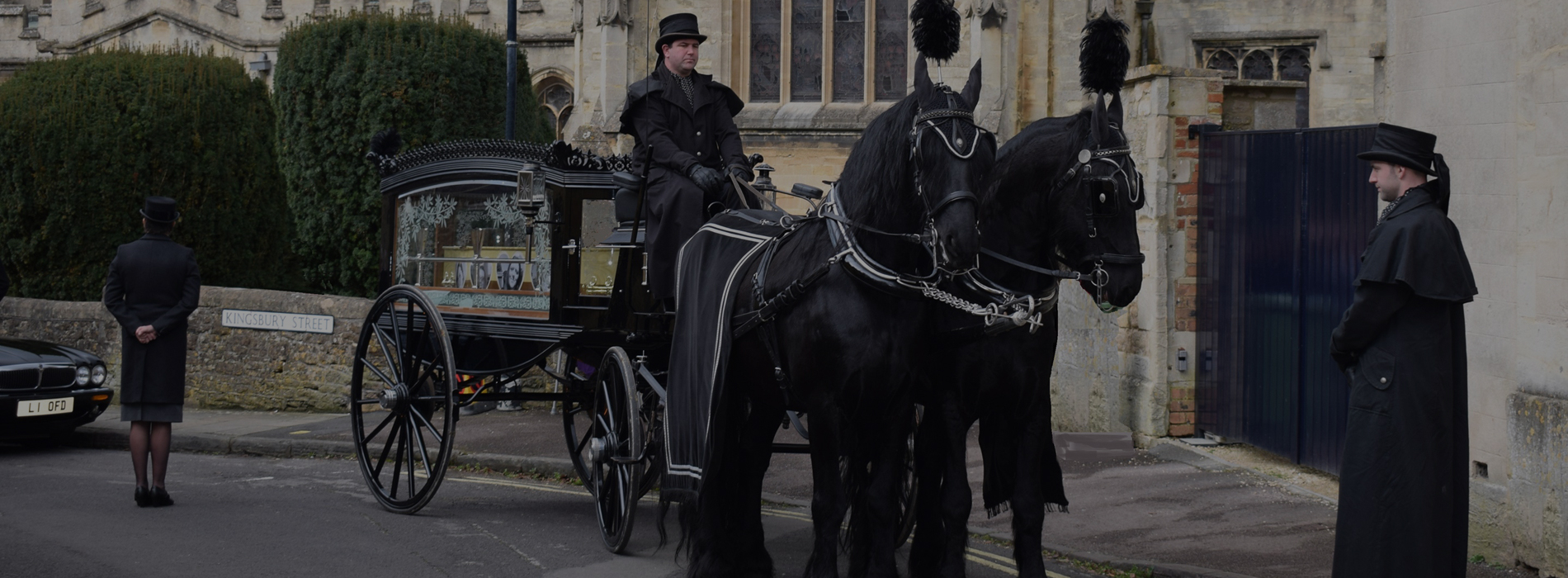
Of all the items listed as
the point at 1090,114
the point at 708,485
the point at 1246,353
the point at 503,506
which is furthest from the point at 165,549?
the point at 1246,353

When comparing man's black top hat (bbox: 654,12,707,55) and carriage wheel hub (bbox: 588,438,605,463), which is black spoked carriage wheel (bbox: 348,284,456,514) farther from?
man's black top hat (bbox: 654,12,707,55)

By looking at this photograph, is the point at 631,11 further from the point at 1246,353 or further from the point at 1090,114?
the point at 1090,114

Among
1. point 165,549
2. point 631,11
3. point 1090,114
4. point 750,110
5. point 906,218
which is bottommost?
point 165,549

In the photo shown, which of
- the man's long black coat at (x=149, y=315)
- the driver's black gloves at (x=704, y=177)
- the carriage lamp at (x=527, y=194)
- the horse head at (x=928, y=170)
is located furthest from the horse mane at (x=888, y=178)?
the man's long black coat at (x=149, y=315)

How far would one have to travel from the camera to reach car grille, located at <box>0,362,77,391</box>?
1068 cm

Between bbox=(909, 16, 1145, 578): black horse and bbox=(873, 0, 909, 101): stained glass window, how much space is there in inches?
538

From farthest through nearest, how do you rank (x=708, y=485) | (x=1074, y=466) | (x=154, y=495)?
(x=1074, y=466) < (x=154, y=495) < (x=708, y=485)

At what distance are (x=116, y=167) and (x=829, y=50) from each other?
30.1 ft

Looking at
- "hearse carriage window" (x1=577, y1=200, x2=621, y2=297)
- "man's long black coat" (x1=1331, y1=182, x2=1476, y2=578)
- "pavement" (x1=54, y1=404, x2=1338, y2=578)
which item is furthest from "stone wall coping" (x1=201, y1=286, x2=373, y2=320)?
"man's long black coat" (x1=1331, y1=182, x2=1476, y2=578)

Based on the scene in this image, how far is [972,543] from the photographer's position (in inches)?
291

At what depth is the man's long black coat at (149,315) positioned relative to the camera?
27.7 ft

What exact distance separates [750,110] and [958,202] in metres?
14.9

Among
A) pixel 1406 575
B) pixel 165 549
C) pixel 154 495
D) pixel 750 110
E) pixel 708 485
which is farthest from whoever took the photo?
pixel 750 110

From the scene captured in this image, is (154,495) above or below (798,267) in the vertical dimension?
below
